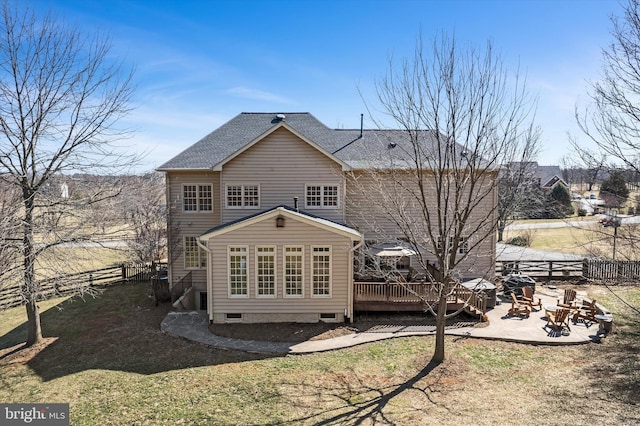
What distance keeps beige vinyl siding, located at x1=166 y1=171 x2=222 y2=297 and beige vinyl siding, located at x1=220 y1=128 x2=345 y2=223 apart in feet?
5.15

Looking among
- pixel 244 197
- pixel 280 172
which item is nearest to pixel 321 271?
pixel 280 172

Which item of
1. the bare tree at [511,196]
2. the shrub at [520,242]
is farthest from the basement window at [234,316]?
the shrub at [520,242]

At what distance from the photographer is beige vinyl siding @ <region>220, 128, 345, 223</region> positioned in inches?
632

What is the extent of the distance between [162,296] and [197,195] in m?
4.94

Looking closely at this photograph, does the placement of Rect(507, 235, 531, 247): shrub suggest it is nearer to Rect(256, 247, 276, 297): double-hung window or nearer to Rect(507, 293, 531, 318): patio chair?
Rect(507, 293, 531, 318): patio chair

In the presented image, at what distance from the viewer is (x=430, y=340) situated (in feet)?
39.4

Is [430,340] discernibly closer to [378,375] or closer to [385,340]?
[385,340]

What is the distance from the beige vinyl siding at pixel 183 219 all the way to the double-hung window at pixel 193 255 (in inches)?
6.9

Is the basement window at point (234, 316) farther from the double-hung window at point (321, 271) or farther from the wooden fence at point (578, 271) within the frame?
the wooden fence at point (578, 271)

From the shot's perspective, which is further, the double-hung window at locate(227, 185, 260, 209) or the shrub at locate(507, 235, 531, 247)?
the shrub at locate(507, 235, 531, 247)

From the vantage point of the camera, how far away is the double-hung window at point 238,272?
1370 centimetres

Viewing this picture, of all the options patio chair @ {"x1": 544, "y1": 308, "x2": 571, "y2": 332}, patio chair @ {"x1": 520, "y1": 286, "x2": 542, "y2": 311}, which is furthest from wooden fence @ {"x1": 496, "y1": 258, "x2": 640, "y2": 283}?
patio chair @ {"x1": 544, "y1": 308, "x2": 571, "y2": 332}

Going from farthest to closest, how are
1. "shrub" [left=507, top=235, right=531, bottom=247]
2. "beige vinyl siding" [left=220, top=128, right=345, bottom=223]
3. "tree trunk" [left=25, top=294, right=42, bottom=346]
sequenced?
"shrub" [left=507, top=235, right=531, bottom=247], "beige vinyl siding" [left=220, top=128, right=345, bottom=223], "tree trunk" [left=25, top=294, right=42, bottom=346]

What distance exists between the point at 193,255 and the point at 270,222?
632 cm
